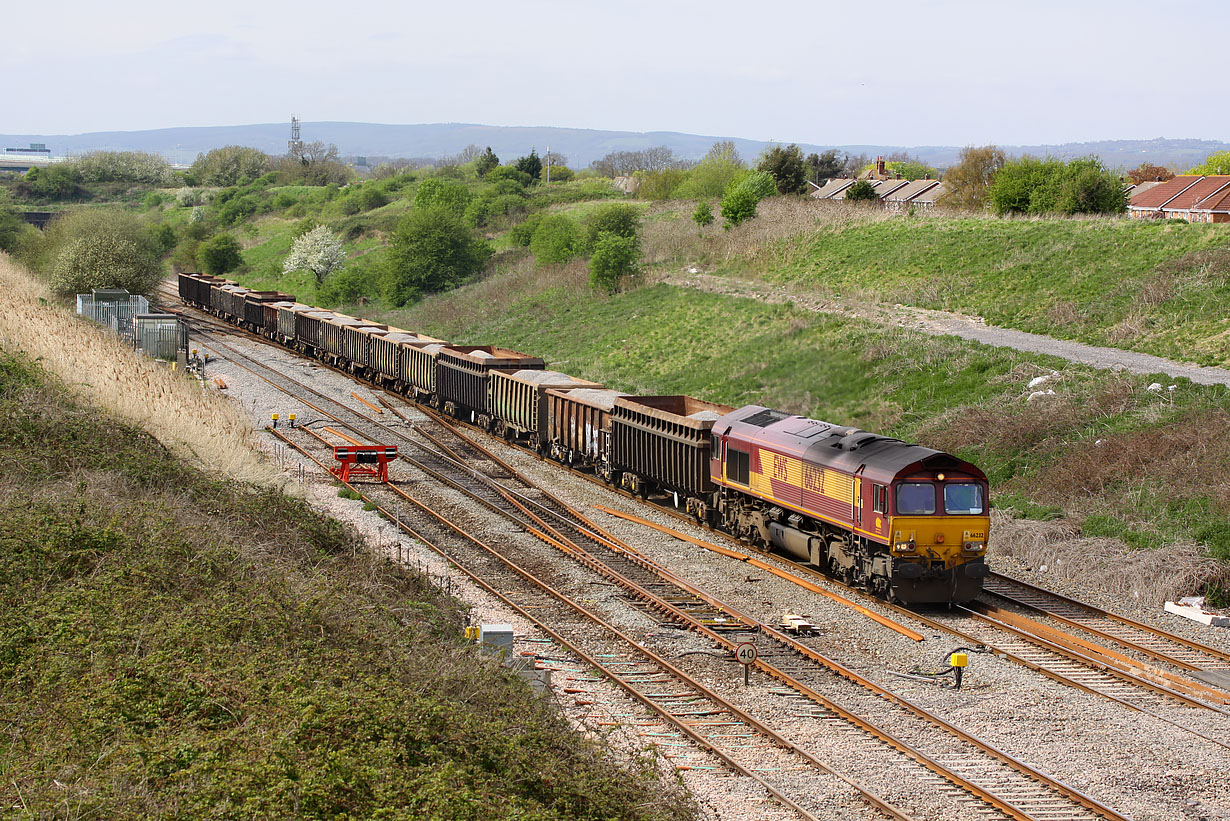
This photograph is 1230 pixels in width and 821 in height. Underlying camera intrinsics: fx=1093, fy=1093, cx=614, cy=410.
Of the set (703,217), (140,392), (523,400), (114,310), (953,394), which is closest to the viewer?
(140,392)

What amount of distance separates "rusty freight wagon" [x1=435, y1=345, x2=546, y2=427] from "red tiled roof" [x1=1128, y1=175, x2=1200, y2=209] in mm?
65872

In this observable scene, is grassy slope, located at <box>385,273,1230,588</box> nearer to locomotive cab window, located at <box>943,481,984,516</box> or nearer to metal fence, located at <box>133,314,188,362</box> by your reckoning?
locomotive cab window, located at <box>943,481,984,516</box>

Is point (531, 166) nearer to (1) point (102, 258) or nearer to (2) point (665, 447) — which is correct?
(1) point (102, 258)

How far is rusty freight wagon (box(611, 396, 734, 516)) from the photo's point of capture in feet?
80.4

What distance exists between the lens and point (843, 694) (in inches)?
583

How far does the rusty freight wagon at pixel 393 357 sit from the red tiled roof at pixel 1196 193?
6264cm

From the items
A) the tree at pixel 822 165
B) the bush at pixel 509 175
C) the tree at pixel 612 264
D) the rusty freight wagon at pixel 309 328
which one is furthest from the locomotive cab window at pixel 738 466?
the bush at pixel 509 175

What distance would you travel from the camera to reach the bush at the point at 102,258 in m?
55.8

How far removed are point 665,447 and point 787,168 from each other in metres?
51.0

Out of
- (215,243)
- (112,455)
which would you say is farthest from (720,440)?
(215,243)

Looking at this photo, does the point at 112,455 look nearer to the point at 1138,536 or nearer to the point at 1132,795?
the point at 1132,795

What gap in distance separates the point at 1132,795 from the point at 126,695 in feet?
34.0

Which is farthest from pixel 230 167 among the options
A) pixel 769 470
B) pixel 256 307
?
pixel 769 470

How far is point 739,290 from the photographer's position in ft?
173
